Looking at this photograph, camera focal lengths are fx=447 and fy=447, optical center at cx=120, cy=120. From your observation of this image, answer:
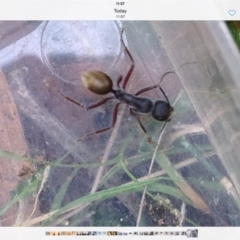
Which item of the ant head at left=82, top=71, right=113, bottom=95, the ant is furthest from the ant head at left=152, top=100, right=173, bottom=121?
the ant head at left=82, top=71, right=113, bottom=95

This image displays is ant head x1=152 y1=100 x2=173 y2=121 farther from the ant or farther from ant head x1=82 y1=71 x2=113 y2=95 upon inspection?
ant head x1=82 y1=71 x2=113 y2=95

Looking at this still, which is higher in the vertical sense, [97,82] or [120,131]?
[97,82]
